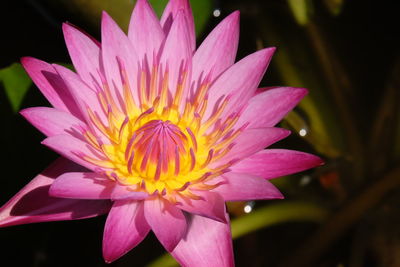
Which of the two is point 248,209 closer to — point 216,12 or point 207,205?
point 207,205

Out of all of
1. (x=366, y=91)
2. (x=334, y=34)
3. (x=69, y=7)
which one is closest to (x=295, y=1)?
(x=334, y=34)

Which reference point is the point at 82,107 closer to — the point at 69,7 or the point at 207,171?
the point at 207,171

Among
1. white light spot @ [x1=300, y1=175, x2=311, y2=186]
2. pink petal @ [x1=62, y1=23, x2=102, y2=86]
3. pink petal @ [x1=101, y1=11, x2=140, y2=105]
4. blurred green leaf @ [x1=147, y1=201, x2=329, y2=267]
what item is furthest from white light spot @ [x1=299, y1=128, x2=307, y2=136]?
pink petal @ [x1=62, y1=23, x2=102, y2=86]

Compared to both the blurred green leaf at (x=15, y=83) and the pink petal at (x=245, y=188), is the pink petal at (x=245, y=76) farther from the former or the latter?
the blurred green leaf at (x=15, y=83)

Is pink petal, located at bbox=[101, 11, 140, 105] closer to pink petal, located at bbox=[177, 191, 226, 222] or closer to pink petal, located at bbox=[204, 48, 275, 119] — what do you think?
pink petal, located at bbox=[204, 48, 275, 119]

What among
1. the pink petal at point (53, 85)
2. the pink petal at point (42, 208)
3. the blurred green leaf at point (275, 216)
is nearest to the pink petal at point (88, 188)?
the pink petal at point (42, 208)
